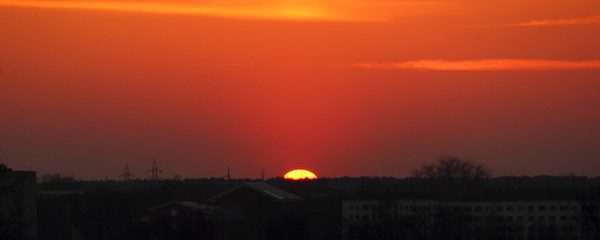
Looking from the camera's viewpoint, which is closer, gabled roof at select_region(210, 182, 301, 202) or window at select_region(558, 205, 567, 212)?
window at select_region(558, 205, 567, 212)

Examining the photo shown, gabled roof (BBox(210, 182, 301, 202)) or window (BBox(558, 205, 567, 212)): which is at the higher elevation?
gabled roof (BBox(210, 182, 301, 202))

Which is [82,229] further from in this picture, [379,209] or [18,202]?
[18,202]

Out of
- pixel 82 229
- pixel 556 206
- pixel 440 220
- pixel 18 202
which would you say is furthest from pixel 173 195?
pixel 18 202

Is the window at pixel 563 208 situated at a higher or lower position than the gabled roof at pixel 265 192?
lower

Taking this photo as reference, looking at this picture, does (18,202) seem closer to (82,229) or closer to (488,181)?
(82,229)

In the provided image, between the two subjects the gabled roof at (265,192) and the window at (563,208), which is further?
the gabled roof at (265,192)

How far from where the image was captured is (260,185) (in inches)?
4776

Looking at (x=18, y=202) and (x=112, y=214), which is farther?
(x=112, y=214)

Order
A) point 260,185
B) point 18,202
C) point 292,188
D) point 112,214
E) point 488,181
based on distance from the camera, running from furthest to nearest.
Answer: point 488,181 → point 292,188 → point 260,185 → point 112,214 → point 18,202

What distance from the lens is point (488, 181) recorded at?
166500 mm

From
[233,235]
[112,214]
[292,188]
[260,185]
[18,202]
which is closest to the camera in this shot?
[18,202]

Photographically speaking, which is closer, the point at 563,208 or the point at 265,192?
the point at 563,208

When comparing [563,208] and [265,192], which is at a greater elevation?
[265,192]

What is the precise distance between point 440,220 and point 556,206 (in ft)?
78.5
